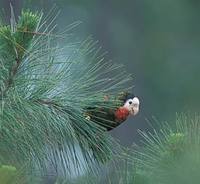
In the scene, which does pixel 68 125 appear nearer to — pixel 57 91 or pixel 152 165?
pixel 57 91

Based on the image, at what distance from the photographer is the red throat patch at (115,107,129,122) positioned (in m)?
2.04

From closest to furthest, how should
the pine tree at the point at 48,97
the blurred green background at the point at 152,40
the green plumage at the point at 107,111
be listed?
1. the pine tree at the point at 48,97
2. the green plumage at the point at 107,111
3. the blurred green background at the point at 152,40

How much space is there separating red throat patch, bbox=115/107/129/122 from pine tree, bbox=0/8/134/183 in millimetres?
46

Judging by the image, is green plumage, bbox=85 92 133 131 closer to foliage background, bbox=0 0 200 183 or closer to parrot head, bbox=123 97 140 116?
parrot head, bbox=123 97 140 116

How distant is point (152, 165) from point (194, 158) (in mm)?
259

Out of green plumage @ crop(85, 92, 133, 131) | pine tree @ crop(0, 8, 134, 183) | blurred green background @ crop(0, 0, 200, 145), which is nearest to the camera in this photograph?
pine tree @ crop(0, 8, 134, 183)

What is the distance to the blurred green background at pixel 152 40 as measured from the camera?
6703 mm

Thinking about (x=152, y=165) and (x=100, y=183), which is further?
(x=100, y=183)

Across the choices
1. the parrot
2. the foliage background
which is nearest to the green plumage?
the parrot

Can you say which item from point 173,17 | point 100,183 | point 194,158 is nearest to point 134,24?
point 173,17

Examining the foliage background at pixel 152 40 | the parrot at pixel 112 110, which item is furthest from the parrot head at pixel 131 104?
the foliage background at pixel 152 40

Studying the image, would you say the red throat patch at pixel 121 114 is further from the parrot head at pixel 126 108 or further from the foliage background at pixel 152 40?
the foliage background at pixel 152 40

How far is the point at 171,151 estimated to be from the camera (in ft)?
5.51

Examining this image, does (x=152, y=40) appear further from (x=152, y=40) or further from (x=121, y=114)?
(x=121, y=114)
